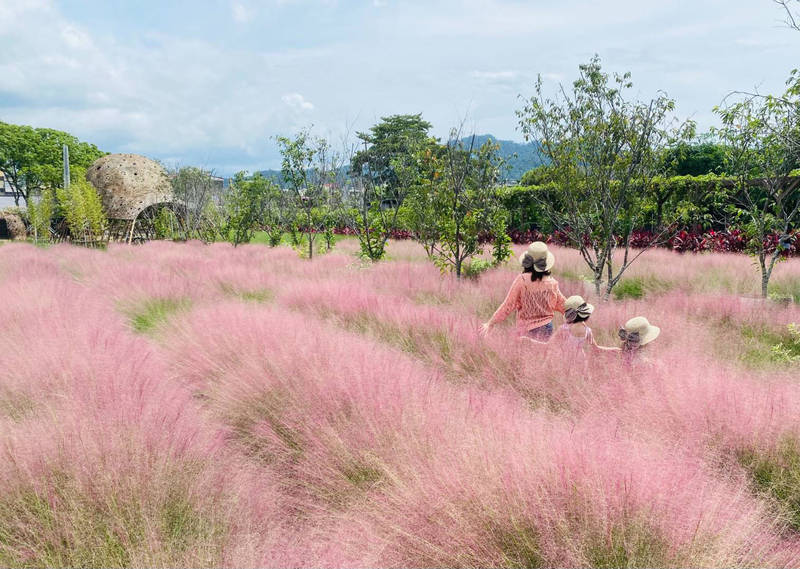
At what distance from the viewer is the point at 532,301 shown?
473 cm

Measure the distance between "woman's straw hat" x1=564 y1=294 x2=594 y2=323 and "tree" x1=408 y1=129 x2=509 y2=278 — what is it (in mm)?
5332

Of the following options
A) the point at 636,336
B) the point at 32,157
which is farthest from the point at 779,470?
the point at 32,157

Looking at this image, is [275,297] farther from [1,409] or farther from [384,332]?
[1,409]

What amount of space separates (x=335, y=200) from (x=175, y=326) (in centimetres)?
968

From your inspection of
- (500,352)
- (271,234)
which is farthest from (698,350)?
(271,234)

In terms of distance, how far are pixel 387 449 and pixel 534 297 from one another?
2500mm

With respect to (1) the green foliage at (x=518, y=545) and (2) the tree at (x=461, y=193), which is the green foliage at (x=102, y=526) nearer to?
(1) the green foliage at (x=518, y=545)

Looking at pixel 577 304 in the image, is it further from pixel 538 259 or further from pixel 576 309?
pixel 538 259

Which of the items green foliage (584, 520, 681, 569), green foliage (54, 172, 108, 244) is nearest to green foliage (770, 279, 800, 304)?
green foliage (584, 520, 681, 569)

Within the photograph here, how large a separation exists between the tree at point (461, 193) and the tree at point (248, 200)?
31.8 ft

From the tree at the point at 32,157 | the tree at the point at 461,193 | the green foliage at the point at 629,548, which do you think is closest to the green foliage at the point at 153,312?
the tree at the point at 461,193

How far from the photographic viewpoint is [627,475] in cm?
200

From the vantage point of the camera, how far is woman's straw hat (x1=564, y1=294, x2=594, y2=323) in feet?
13.7

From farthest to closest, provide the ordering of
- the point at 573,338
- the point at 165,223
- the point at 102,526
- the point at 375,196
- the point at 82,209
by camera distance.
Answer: the point at 165,223 < the point at 82,209 < the point at 375,196 < the point at 573,338 < the point at 102,526
